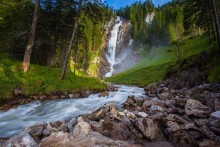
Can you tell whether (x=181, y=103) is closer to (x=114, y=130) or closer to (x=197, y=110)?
(x=197, y=110)

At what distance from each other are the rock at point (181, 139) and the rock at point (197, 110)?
1.82 meters

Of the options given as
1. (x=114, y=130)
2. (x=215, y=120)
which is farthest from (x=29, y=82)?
(x=215, y=120)

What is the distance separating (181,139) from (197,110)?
7.94 ft

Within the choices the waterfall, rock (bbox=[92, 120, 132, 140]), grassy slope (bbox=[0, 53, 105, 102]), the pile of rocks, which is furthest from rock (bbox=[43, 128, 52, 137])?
the waterfall

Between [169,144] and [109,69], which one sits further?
[109,69]

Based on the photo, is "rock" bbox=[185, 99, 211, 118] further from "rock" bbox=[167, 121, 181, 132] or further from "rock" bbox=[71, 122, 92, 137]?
"rock" bbox=[71, 122, 92, 137]

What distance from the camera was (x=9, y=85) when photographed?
38.3ft

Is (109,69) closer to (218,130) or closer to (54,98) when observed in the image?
(54,98)

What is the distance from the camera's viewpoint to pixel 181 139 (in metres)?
5.68

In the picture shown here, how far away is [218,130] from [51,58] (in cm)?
2452

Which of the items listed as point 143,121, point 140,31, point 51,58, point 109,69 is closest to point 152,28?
point 140,31

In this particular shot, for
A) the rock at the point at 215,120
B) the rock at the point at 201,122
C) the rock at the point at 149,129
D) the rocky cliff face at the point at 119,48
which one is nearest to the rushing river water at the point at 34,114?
the rock at the point at 149,129

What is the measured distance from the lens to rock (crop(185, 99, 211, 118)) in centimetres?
719

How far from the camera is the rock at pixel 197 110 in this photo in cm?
719
